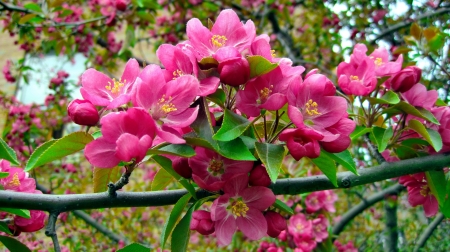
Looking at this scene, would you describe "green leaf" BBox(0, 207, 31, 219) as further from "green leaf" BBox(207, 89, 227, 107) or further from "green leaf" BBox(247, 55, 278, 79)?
"green leaf" BBox(247, 55, 278, 79)

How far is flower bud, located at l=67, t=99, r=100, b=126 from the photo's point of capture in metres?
1.00

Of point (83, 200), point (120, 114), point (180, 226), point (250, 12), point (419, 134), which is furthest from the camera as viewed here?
point (250, 12)

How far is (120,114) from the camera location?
909 millimetres

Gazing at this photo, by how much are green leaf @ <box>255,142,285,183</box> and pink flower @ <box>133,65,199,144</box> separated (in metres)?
0.17

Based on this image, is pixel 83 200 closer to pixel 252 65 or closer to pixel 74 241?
pixel 252 65

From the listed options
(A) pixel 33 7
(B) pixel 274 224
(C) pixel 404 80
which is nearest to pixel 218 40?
(B) pixel 274 224

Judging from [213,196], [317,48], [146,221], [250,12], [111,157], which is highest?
[111,157]

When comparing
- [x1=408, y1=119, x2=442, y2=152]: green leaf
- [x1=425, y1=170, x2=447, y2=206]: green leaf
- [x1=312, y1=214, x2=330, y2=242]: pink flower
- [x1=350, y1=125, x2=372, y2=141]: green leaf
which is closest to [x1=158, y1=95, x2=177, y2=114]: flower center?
[x1=350, y1=125, x2=372, y2=141]: green leaf

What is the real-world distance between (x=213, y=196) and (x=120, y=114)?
1.10ft

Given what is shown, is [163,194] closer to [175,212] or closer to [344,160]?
[175,212]

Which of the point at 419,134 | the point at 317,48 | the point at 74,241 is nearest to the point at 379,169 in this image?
the point at 419,134

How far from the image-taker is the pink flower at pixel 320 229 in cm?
221

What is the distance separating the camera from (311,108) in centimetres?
108

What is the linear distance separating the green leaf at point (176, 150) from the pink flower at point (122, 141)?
4 centimetres
